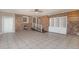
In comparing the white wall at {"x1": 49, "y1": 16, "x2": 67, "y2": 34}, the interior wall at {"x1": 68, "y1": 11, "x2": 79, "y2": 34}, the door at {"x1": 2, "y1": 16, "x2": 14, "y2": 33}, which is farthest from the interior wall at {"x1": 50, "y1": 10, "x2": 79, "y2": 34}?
the door at {"x1": 2, "y1": 16, "x2": 14, "y2": 33}

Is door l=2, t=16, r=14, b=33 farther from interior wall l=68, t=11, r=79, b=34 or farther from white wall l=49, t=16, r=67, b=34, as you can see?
interior wall l=68, t=11, r=79, b=34

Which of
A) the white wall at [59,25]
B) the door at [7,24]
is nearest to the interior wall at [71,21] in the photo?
the white wall at [59,25]

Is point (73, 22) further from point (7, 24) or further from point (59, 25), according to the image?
point (7, 24)

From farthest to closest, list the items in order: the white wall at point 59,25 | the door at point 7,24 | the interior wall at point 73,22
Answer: the door at point 7,24
the white wall at point 59,25
the interior wall at point 73,22

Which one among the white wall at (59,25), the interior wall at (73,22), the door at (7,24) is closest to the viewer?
the interior wall at (73,22)

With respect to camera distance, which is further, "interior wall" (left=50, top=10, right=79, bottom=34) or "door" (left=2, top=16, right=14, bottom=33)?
"door" (left=2, top=16, right=14, bottom=33)

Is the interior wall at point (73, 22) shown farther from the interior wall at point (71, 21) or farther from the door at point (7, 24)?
the door at point (7, 24)

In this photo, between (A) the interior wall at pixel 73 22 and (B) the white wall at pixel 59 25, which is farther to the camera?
(B) the white wall at pixel 59 25

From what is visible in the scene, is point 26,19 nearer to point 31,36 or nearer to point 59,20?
point 31,36

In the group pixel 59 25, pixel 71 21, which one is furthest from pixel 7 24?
pixel 71 21
